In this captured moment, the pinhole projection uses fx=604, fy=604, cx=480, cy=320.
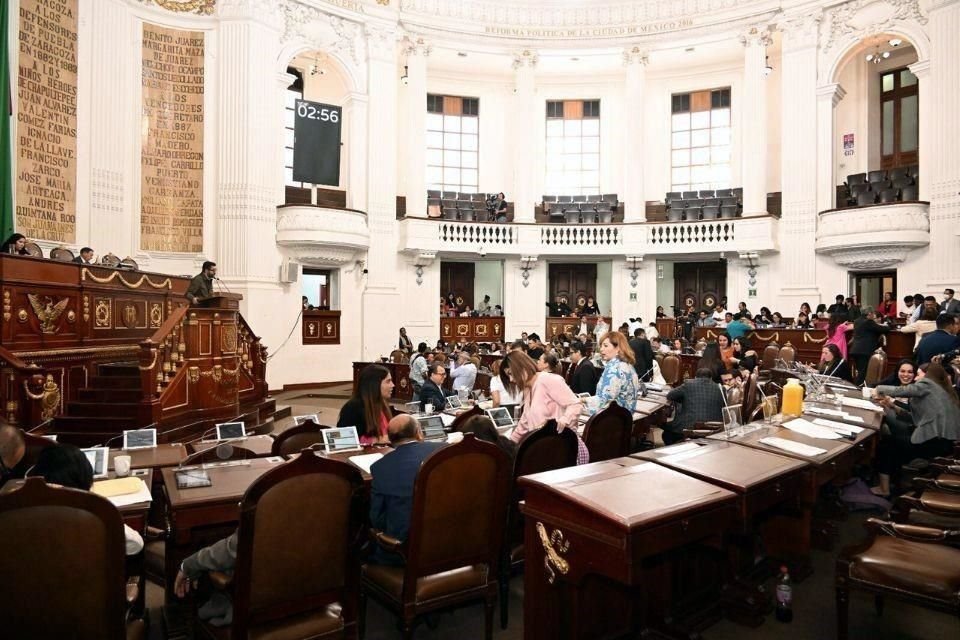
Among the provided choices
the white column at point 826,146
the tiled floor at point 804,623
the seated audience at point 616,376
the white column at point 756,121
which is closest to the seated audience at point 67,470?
the tiled floor at point 804,623

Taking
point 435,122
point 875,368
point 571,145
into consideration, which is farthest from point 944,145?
point 435,122

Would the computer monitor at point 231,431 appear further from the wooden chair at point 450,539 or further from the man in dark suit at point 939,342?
the man in dark suit at point 939,342

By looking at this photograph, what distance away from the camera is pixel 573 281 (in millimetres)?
19328

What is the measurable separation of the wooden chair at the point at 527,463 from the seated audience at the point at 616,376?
1.40 meters

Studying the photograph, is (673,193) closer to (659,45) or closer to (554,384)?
(659,45)

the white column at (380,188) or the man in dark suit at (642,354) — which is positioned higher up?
the white column at (380,188)

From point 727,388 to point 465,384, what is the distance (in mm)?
3564

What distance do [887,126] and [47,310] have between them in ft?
63.5

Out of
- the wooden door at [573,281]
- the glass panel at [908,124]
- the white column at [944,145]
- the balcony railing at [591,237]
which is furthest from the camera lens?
the wooden door at [573,281]

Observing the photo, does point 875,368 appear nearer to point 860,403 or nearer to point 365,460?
point 860,403

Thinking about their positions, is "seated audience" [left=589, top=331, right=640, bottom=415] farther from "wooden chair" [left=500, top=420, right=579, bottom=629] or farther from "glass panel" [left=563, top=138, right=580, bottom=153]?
"glass panel" [left=563, top=138, right=580, bottom=153]

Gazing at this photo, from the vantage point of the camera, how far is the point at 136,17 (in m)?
12.3

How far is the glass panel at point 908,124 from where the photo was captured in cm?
1588

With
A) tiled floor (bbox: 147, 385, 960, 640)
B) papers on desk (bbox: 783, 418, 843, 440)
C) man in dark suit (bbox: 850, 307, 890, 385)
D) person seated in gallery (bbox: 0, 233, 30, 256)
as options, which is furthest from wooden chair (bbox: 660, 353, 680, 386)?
person seated in gallery (bbox: 0, 233, 30, 256)
